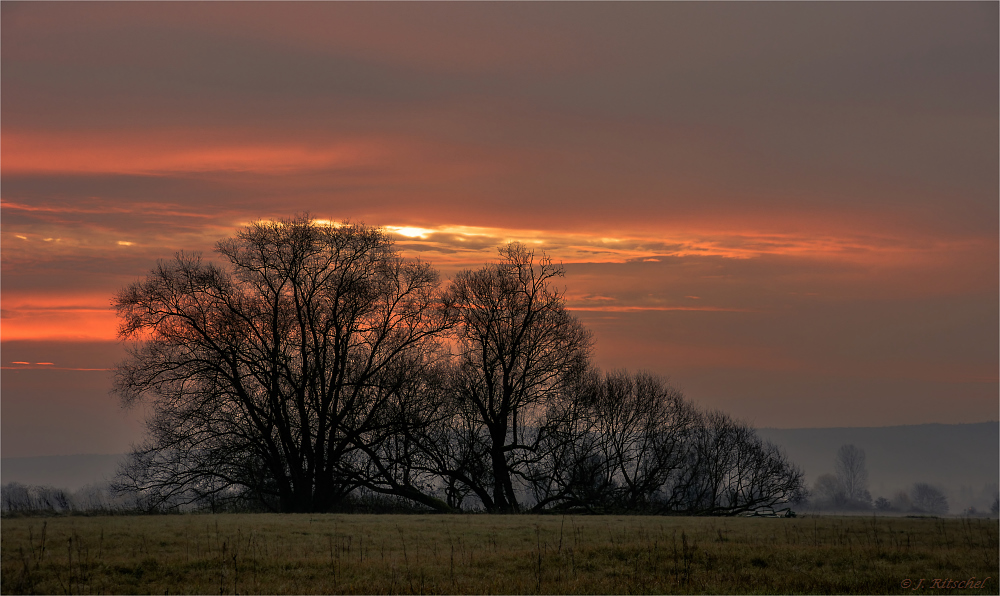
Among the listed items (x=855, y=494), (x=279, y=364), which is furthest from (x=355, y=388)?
(x=855, y=494)

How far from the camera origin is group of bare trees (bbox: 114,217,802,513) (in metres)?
35.4

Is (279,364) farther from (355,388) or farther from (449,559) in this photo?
(449,559)

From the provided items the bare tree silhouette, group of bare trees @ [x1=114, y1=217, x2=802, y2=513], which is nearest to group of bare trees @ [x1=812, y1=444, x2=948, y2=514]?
group of bare trees @ [x1=114, y1=217, x2=802, y2=513]

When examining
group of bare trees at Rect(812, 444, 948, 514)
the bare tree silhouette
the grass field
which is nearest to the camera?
the grass field

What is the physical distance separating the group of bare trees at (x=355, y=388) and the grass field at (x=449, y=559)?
→ 1117 centimetres

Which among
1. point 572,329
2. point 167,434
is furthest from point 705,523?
point 167,434

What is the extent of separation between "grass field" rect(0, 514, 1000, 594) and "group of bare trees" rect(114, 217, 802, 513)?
11.2 meters

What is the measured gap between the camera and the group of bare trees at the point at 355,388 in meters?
35.4

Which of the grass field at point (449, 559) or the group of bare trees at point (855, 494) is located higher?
the grass field at point (449, 559)

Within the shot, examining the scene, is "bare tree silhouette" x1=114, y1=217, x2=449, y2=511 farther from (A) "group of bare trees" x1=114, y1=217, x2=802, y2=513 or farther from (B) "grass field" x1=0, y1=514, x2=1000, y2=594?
(B) "grass field" x1=0, y1=514, x2=1000, y2=594

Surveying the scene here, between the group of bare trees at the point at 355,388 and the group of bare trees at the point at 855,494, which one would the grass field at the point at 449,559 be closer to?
the group of bare trees at the point at 355,388

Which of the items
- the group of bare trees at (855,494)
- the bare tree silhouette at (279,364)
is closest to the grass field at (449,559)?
the bare tree silhouette at (279,364)

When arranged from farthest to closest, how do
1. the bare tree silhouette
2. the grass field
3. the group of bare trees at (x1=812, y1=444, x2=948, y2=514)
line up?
the group of bare trees at (x1=812, y1=444, x2=948, y2=514), the bare tree silhouette, the grass field

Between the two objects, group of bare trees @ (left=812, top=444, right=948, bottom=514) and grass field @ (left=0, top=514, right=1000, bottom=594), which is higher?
grass field @ (left=0, top=514, right=1000, bottom=594)
